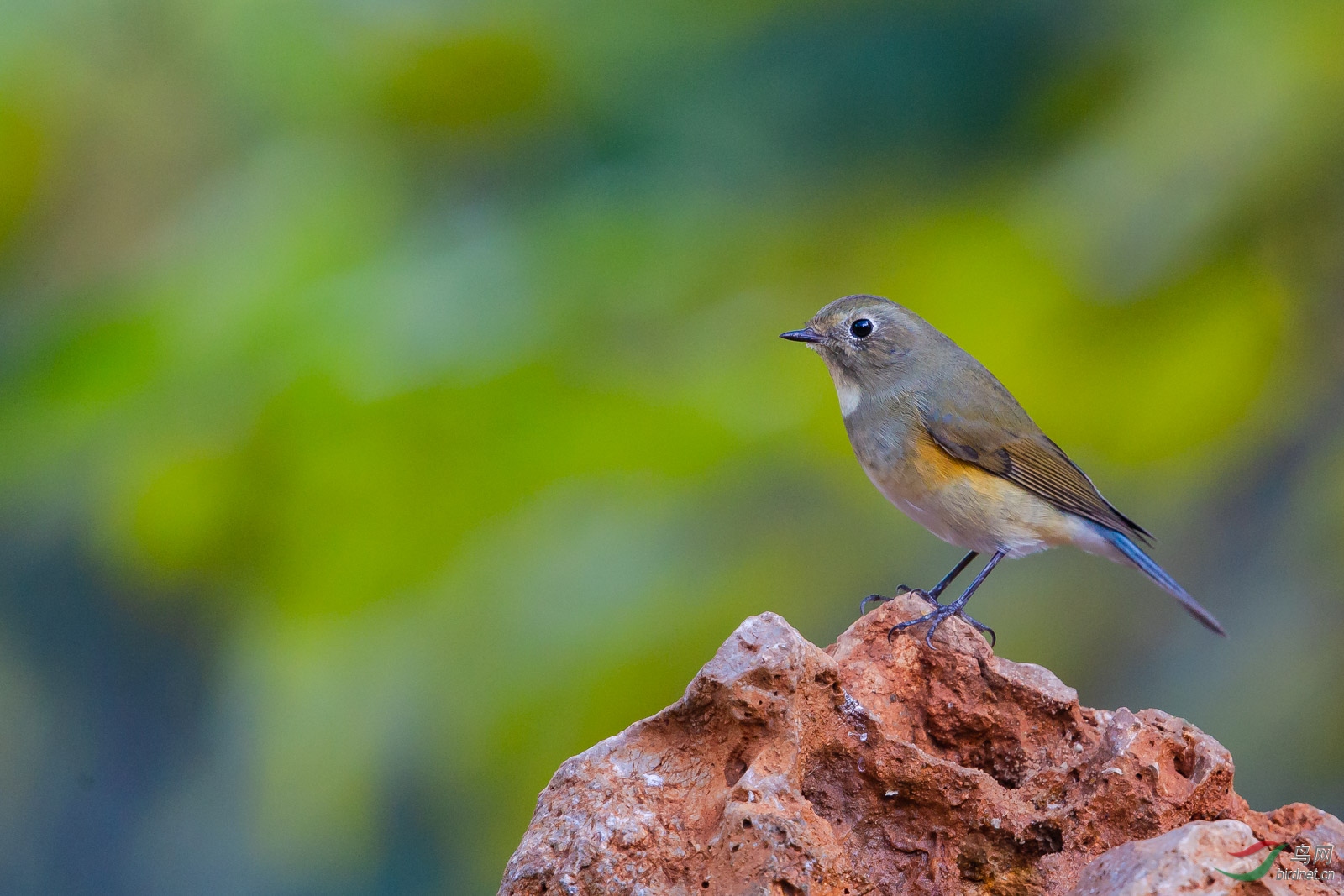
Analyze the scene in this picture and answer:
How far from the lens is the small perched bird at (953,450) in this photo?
371 cm

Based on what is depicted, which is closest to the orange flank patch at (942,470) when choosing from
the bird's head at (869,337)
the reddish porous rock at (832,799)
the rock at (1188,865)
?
the bird's head at (869,337)

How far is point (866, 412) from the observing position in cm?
388

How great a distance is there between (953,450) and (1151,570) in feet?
2.46

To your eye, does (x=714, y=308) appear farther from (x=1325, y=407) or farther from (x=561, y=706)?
(x=1325, y=407)

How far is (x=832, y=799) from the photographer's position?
235 cm

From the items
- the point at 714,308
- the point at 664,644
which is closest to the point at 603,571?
the point at 664,644

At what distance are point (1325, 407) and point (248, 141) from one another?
4.42m

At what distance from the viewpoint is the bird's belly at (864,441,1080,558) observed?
3.68m
